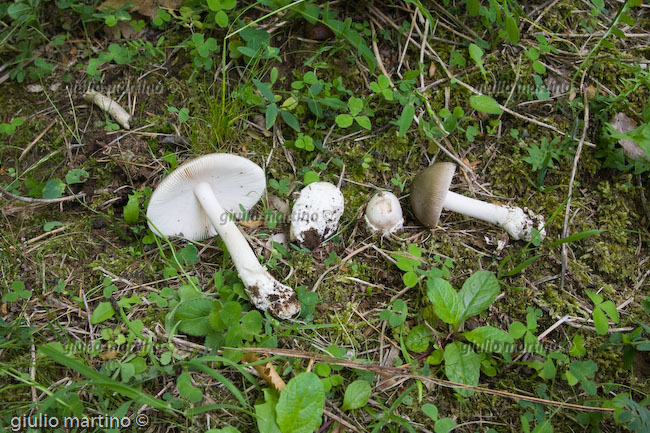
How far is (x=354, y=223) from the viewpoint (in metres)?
2.73

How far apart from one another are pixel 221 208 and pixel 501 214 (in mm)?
1640

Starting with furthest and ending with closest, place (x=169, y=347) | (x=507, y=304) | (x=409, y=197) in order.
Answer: (x=409, y=197), (x=507, y=304), (x=169, y=347)

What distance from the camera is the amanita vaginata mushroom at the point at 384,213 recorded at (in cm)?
260

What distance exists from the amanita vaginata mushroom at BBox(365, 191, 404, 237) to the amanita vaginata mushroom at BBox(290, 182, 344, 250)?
0.58 ft

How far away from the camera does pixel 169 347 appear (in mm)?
2178

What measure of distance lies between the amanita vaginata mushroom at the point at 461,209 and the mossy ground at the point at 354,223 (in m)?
0.09

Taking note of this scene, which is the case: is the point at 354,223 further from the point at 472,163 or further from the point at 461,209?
the point at 472,163

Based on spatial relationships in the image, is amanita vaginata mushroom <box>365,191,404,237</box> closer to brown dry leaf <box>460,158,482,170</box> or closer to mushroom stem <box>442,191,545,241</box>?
mushroom stem <box>442,191,545,241</box>

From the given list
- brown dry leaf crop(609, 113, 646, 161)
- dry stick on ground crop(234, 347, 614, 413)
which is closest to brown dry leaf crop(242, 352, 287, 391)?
dry stick on ground crop(234, 347, 614, 413)

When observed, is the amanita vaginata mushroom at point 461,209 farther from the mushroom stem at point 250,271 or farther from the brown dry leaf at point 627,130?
the mushroom stem at point 250,271

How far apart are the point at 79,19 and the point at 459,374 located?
10.8 feet

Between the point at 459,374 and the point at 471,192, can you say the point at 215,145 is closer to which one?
the point at 471,192

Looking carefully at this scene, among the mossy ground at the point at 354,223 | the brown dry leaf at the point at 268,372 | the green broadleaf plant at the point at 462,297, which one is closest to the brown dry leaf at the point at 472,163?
the mossy ground at the point at 354,223

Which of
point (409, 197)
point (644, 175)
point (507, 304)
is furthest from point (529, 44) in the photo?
point (507, 304)
